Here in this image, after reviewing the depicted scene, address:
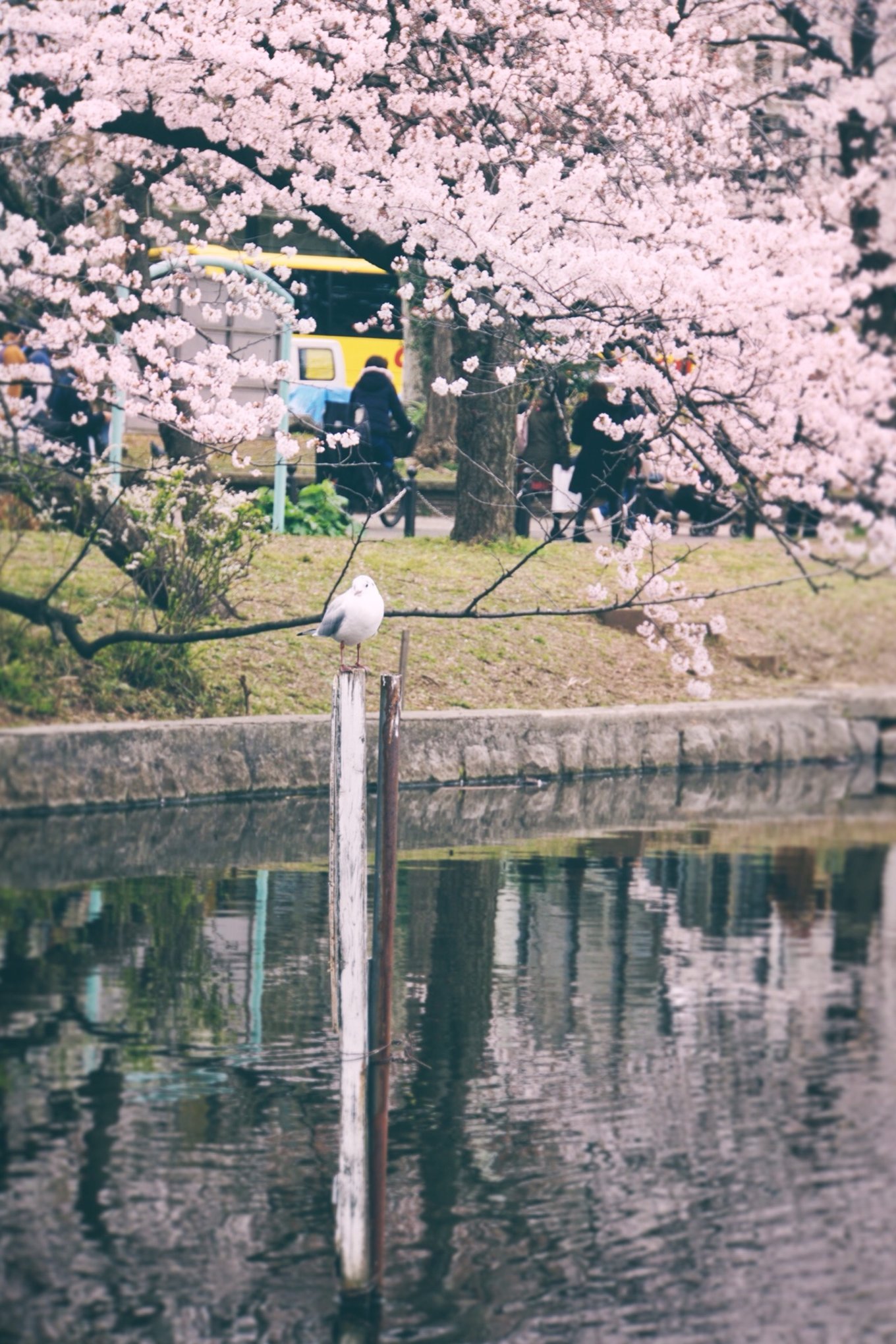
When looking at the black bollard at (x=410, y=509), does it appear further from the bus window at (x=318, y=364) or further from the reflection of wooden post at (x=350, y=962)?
the reflection of wooden post at (x=350, y=962)

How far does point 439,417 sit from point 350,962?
23.2 metres

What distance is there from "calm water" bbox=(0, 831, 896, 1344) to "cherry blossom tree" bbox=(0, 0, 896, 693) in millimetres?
3493

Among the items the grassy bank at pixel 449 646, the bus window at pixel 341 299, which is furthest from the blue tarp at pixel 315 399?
the grassy bank at pixel 449 646

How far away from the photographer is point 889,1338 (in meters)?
5.02

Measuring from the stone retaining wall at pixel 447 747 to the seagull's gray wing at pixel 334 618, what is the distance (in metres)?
3.28

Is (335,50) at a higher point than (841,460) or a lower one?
higher

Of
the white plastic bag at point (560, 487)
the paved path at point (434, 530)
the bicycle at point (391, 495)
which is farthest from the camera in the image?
the white plastic bag at point (560, 487)

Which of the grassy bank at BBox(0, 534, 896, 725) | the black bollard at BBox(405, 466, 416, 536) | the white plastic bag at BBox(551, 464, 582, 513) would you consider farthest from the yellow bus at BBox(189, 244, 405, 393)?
the grassy bank at BBox(0, 534, 896, 725)

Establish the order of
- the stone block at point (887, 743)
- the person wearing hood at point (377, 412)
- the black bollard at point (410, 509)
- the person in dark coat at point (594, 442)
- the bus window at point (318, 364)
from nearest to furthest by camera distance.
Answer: the stone block at point (887, 743), the person in dark coat at point (594, 442), the black bollard at point (410, 509), the person wearing hood at point (377, 412), the bus window at point (318, 364)

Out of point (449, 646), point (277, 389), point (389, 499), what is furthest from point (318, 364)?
point (449, 646)

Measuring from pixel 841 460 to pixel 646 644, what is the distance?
16.8 feet

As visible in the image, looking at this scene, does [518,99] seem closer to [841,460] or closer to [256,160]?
[256,160]

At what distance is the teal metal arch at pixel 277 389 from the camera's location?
12.8 m

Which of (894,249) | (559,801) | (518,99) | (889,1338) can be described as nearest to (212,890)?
(559,801)
